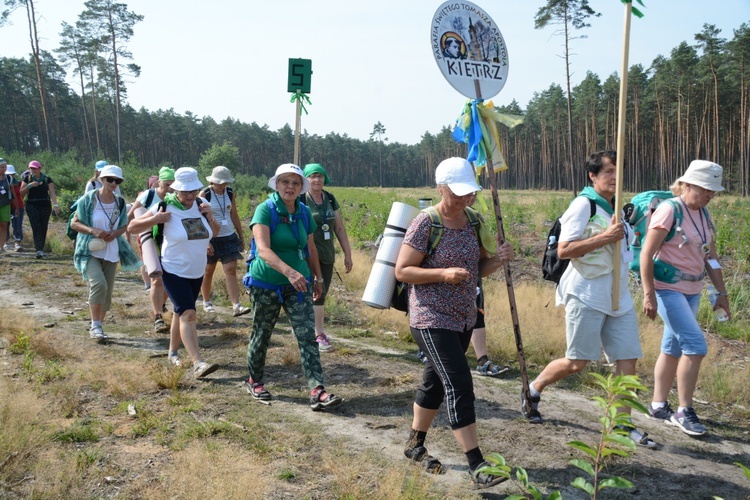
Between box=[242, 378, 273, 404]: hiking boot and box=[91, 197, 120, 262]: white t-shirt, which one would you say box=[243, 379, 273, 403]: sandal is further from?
box=[91, 197, 120, 262]: white t-shirt

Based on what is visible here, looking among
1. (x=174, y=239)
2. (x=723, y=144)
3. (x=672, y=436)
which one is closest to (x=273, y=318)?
(x=174, y=239)

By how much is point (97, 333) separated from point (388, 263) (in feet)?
14.3

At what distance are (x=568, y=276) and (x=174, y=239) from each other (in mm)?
3462

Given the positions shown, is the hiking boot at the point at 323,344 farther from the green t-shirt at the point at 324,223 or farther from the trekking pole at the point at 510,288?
the trekking pole at the point at 510,288

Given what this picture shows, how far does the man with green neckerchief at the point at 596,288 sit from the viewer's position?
418cm

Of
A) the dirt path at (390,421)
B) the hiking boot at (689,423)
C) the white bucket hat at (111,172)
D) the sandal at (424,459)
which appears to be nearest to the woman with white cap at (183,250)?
the dirt path at (390,421)

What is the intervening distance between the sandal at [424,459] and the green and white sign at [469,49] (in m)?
2.51

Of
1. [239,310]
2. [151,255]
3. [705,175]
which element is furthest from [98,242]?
[705,175]

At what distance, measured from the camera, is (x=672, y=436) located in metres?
4.61

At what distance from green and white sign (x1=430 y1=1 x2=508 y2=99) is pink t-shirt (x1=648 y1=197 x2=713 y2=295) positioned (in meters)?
1.53

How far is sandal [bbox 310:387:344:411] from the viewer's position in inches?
191

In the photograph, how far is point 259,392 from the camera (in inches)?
201

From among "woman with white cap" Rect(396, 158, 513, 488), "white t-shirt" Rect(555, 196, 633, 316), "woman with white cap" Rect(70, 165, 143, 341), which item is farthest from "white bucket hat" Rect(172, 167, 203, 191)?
"white t-shirt" Rect(555, 196, 633, 316)

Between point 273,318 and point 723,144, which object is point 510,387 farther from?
point 723,144
